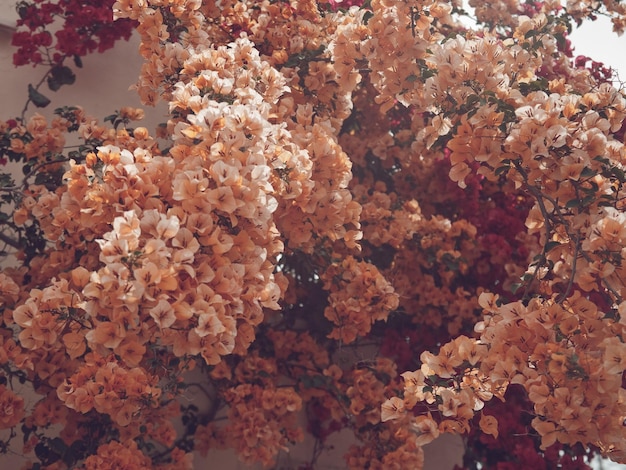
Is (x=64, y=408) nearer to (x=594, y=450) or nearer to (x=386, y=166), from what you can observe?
(x=386, y=166)

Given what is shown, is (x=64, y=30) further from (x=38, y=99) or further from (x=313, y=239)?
(x=313, y=239)

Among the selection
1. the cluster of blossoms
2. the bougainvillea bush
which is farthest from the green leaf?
the cluster of blossoms

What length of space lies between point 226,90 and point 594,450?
248 centimetres

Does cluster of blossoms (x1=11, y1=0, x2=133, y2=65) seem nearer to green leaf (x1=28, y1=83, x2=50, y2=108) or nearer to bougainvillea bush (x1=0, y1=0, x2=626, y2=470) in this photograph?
bougainvillea bush (x1=0, y1=0, x2=626, y2=470)

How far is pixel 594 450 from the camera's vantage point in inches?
121

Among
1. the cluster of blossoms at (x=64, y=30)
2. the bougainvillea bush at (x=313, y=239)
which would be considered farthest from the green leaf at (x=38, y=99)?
the cluster of blossoms at (x=64, y=30)

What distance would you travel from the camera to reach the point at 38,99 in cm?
294

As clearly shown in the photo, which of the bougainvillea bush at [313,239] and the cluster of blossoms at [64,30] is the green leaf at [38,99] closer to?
the bougainvillea bush at [313,239]

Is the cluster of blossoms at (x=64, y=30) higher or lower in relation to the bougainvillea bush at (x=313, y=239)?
higher

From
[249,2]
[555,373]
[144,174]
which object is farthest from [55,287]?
[249,2]

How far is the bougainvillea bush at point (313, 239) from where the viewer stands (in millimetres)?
1380

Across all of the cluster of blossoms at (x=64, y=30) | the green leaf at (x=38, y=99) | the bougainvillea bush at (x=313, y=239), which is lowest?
the bougainvillea bush at (x=313, y=239)

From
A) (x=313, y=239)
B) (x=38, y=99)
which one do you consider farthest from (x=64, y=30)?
(x=313, y=239)

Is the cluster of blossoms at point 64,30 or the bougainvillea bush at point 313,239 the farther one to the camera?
the cluster of blossoms at point 64,30
